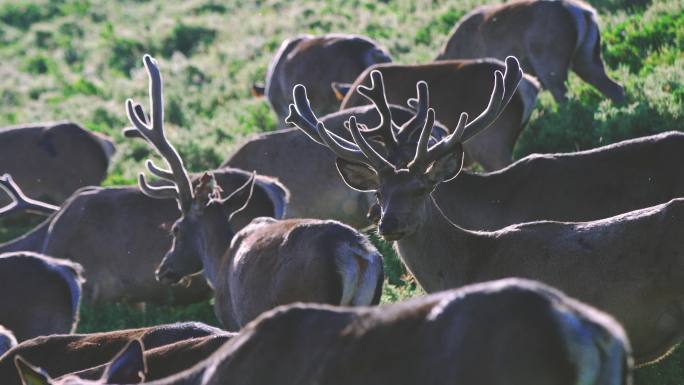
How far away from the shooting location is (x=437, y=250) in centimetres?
703

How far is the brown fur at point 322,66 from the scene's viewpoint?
1421 centimetres

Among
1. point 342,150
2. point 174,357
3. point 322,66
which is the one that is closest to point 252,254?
point 342,150

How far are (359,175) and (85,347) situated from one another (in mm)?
1934

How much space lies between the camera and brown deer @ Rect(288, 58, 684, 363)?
19.9ft

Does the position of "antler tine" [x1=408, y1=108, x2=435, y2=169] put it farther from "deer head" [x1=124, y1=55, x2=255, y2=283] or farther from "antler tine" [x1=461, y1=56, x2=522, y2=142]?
"deer head" [x1=124, y1=55, x2=255, y2=283]

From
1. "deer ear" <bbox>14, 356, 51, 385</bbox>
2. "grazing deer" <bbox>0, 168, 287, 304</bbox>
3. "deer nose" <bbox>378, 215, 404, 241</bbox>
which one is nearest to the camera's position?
"deer ear" <bbox>14, 356, 51, 385</bbox>

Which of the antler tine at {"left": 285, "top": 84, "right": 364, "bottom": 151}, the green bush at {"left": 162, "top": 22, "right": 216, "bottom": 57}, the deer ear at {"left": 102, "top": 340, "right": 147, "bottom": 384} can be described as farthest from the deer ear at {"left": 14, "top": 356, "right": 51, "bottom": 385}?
the green bush at {"left": 162, "top": 22, "right": 216, "bottom": 57}

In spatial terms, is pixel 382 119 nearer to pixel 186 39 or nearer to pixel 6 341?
pixel 6 341

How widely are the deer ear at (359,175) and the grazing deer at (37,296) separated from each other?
2574 millimetres

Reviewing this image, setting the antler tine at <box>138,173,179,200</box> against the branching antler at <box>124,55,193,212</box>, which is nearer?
the branching antler at <box>124,55,193,212</box>

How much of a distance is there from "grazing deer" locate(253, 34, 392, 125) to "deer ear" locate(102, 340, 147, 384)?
8.90 m

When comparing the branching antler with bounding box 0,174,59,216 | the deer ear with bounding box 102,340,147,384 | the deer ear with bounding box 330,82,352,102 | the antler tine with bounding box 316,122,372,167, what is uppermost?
the antler tine with bounding box 316,122,372,167

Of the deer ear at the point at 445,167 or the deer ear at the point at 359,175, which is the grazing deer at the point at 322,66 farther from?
the deer ear at the point at 445,167

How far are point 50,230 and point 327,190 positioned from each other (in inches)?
101
